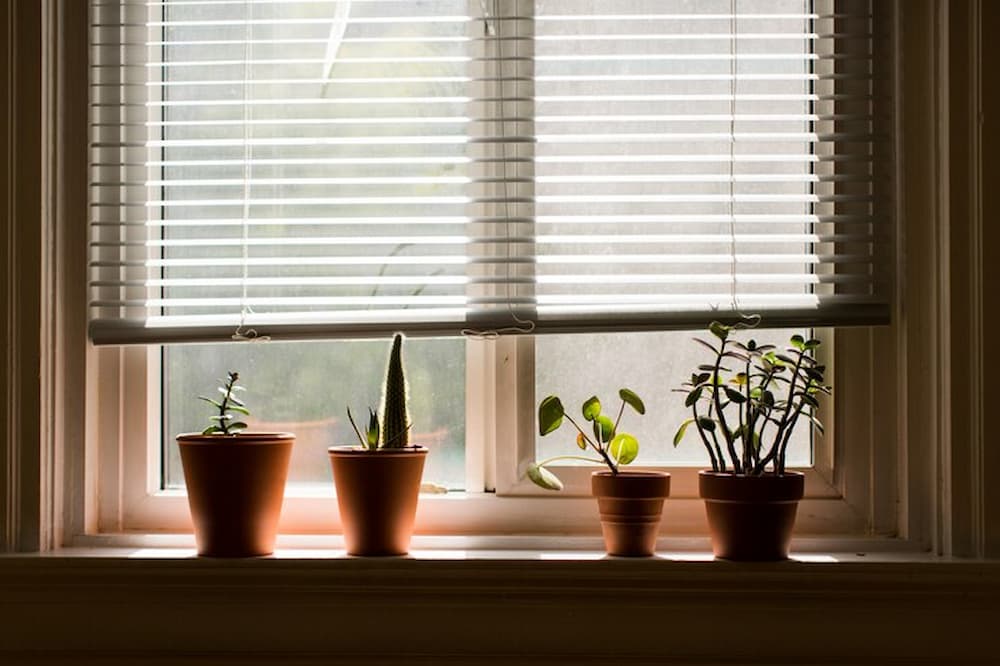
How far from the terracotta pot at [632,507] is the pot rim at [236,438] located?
1.60ft

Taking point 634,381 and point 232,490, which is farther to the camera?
point 634,381

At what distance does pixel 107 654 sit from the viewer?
1.75 m

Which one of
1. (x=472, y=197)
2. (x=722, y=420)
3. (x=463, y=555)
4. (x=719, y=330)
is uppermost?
(x=472, y=197)

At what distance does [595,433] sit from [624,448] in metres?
0.05

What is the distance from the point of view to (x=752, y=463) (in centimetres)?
177

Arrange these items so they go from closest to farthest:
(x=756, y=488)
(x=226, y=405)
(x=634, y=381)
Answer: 1. (x=756, y=488)
2. (x=226, y=405)
3. (x=634, y=381)

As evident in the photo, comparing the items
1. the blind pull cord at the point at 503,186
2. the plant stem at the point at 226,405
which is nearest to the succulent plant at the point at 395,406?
the blind pull cord at the point at 503,186

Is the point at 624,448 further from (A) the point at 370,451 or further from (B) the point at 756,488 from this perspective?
(A) the point at 370,451

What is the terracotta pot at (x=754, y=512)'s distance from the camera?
169 centimetres

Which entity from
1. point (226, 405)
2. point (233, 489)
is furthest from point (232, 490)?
point (226, 405)

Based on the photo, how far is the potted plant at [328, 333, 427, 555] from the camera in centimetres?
174

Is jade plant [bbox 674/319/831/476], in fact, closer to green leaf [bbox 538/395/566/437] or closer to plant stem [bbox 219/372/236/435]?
green leaf [bbox 538/395/566/437]

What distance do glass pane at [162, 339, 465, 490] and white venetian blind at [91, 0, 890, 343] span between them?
0.30 ft

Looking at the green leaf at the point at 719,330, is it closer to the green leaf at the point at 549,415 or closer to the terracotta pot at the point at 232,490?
the green leaf at the point at 549,415
